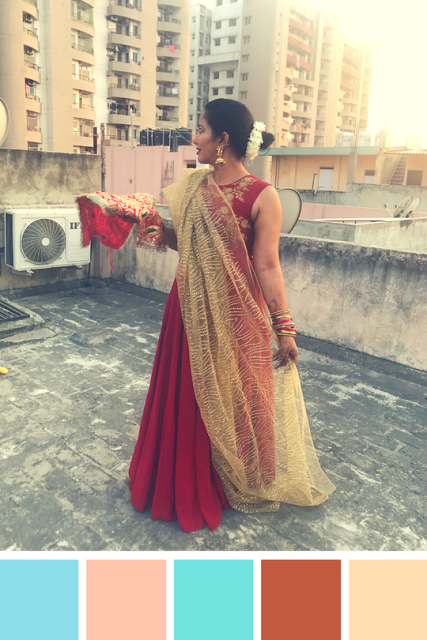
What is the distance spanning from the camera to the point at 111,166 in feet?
78.2

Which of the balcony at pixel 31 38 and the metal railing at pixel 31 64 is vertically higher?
the balcony at pixel 31 38

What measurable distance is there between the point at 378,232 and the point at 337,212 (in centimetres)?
614

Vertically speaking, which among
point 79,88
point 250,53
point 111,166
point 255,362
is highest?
point 250,53

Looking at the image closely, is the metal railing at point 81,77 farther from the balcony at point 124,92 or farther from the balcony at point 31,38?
the balcony at point 31,38

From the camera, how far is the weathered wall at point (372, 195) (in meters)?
16.3

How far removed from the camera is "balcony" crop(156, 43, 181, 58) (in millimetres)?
42906

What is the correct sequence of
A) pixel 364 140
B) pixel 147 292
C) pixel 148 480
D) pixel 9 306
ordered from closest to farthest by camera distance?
pixel 148 480 → pixel 9 306 → pixel 147 292 → pixel 364 140

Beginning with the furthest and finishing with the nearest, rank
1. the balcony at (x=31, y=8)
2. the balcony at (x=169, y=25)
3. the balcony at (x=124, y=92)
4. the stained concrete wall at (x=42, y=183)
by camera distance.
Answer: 1. the balcony at (x=169, y=25)
2. the balcony at (x=124, y=92)
3. the balcony at (x=31, y=8)
4. the stained concrete wall at (x=42, y=183)

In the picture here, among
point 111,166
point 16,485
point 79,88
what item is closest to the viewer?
point 16,485

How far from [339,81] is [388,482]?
217 feet

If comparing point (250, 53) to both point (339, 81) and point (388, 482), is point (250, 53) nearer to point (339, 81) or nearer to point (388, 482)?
point (339, 81)

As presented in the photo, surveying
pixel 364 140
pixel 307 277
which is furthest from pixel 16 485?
pixel 364 140

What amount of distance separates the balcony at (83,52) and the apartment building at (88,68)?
0.06 m

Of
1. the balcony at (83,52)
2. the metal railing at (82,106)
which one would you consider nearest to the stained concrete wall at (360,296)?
the metal railing at (82,106)
